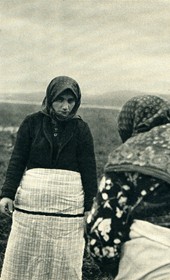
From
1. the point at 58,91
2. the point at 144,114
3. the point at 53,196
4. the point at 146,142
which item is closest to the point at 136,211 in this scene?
the point at 146,142

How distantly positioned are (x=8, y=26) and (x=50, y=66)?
0.30 meters

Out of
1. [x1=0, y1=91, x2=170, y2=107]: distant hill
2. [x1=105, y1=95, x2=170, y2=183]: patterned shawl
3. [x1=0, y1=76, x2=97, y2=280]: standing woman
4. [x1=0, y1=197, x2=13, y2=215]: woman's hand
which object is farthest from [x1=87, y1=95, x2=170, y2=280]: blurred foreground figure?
[x1=0, y1=91, x2=170, y2=107]: distant hill

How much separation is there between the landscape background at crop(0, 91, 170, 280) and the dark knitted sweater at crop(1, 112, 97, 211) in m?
0.39

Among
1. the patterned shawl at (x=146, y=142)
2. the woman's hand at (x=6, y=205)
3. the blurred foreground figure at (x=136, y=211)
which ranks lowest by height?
the woman's hand at (x=6, y=205)

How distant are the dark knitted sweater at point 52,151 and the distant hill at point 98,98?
0.38m

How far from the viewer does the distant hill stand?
100 inches

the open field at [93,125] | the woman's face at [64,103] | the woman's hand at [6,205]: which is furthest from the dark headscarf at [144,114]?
the open field at [93,125]

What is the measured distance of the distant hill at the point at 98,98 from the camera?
8.36ft

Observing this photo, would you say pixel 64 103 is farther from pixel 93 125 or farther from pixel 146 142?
pixel 146 142

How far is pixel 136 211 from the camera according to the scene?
1.60 m

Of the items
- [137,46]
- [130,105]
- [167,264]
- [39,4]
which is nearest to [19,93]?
[39,4]

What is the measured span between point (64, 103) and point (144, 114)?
19.7 inches

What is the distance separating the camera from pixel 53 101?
2152 millimetres

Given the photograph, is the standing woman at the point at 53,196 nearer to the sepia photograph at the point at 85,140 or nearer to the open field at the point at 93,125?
the sepia photograph at the point at 85,140
